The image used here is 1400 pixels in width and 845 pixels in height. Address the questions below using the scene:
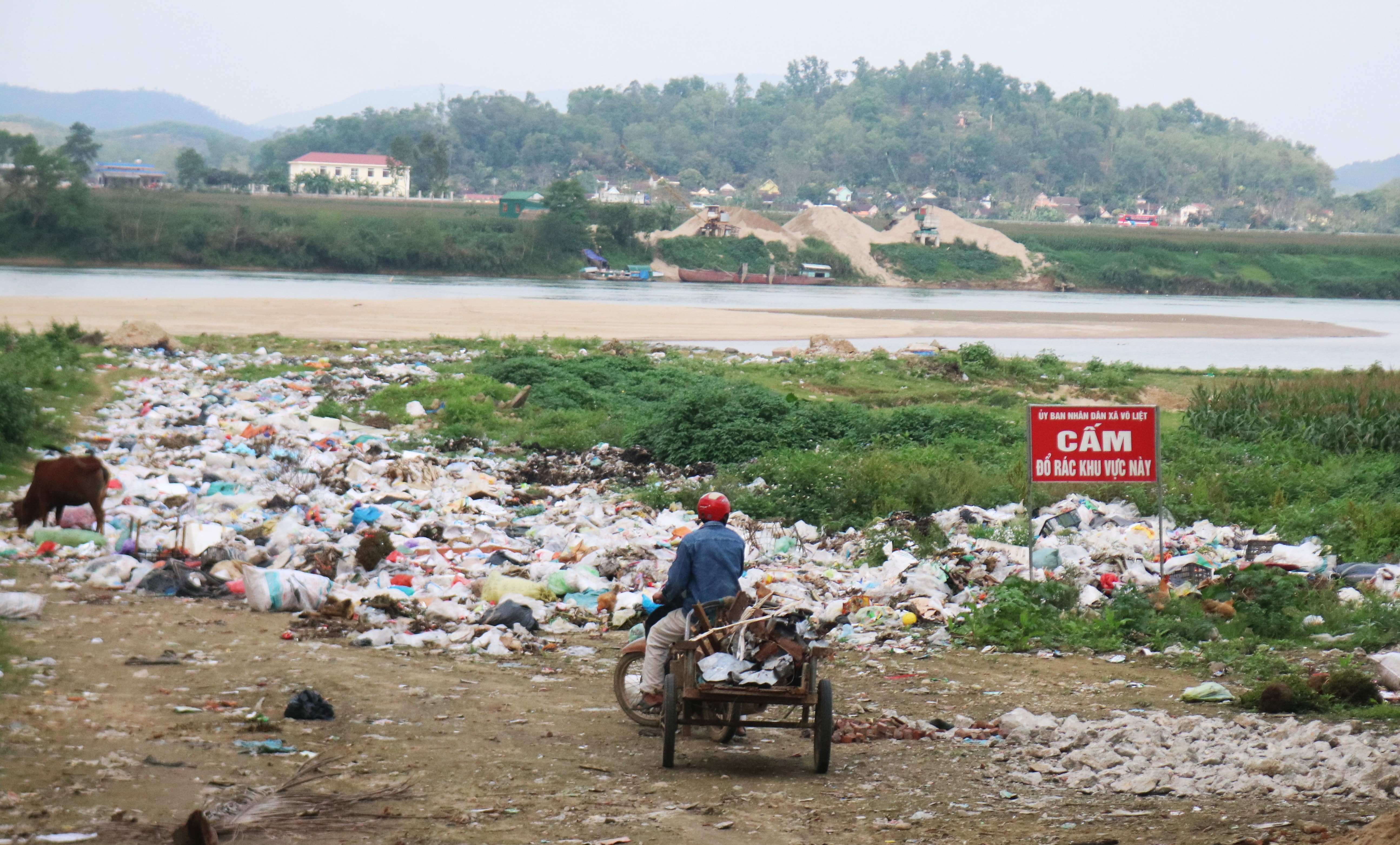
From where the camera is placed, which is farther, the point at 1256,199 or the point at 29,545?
the point at 1256,199

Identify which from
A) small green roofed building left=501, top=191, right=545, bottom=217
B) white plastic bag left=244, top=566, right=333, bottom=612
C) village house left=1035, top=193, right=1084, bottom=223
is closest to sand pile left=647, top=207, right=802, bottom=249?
small green roofed building left=501, top=191, right=545, bottom=217

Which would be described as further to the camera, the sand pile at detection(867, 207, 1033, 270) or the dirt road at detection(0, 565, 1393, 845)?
the sand pile at detection(867, 207, 1033, 270)

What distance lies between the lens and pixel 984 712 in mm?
6816

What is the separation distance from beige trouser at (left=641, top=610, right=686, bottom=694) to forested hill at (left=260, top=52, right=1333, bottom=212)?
446 ft

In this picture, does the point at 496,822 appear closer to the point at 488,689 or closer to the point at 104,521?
the point at 488,689

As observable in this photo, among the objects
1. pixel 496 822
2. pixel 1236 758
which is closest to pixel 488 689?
pixel 496 822

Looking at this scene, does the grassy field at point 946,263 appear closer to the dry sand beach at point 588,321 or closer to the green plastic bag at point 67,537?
the dry sand beach at point 588,321

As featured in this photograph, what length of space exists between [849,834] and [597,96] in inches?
7600

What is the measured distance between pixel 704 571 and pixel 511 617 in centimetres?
282

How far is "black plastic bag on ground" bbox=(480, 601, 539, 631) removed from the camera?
848 centimetres

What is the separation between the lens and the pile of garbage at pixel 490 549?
862 centimetres

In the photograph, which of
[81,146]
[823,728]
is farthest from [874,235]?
[823,728]

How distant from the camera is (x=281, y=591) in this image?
8.55 m

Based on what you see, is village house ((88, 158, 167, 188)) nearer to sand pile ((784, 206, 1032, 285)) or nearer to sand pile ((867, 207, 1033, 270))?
sand pile ((784, 206, 1032, 285))
